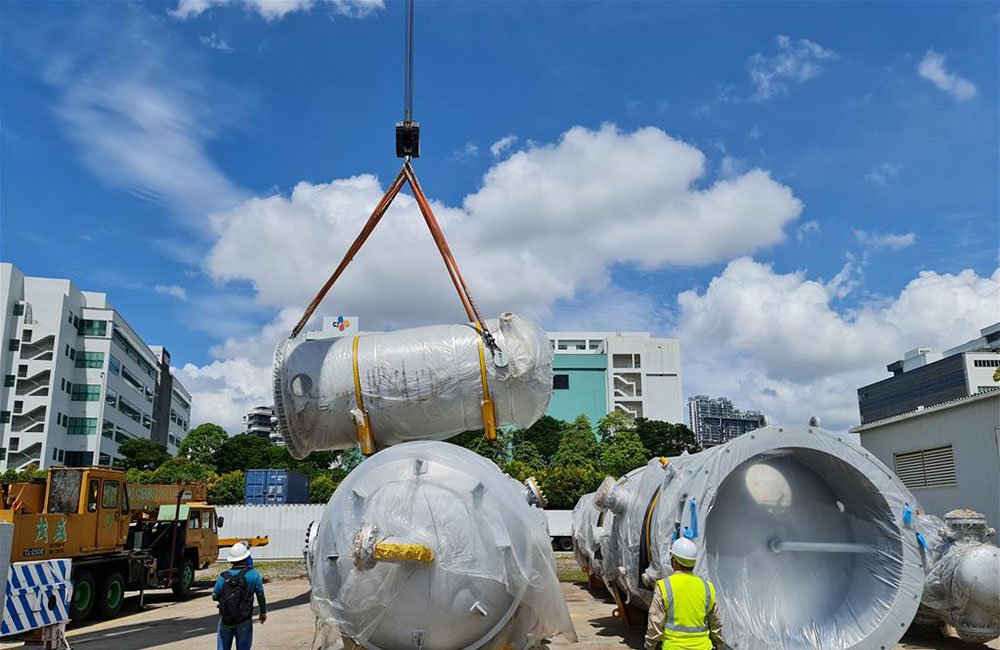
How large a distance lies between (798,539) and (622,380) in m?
75.8

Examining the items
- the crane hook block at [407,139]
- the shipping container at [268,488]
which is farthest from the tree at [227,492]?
the crane hook block at [407,139]

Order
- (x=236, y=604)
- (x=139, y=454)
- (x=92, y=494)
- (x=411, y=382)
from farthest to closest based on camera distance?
(x=139, y=454) → (x=92, y=494) → (x=411, y=382) → (x=236, y=604)

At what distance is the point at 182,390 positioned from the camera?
99312 millimetres

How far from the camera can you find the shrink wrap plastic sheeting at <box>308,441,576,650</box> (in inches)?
237

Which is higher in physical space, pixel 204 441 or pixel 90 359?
pixel 90 359

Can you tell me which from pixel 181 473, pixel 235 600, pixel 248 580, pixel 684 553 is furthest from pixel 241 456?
pixel 684 553

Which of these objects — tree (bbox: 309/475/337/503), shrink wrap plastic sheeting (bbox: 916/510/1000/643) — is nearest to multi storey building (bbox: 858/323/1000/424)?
tree (bbox: 309/475/337/503)

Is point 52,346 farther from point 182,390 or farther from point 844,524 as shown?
point 844,524

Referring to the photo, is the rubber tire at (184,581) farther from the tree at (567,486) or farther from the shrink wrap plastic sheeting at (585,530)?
the tree at (567,486)

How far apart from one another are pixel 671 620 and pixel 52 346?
59252 millimetres

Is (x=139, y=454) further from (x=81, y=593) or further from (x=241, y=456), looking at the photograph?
(x=81, y=593)

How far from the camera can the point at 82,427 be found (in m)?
57.0

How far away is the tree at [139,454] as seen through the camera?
195 ft

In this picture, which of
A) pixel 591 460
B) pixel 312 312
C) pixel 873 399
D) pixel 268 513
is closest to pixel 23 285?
pixel 268 513
